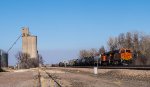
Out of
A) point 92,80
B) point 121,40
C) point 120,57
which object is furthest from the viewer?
point 121,40

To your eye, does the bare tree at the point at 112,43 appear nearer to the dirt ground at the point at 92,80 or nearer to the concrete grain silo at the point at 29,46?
the concrete grain silo at the point at 29,46

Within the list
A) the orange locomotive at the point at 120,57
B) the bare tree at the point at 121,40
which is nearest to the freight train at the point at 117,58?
the orange locomotive at the point at 120,57

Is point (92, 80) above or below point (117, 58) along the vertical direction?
below

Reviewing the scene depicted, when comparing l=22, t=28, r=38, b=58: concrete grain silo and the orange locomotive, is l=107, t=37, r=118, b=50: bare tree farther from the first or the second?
the orange locomotive

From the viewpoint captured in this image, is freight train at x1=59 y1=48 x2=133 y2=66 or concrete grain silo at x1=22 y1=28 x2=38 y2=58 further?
concrete grain silo at x1=22 y1=28 x2=38 y2=58

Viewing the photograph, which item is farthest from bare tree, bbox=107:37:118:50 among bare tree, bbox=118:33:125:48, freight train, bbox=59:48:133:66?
freight train, bbox=59:48:133:66

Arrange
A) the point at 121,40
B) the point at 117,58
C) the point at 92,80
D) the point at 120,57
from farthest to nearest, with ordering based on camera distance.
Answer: the point at 121,40
the point at 117,58
the point at 120,57
the point at 92,80

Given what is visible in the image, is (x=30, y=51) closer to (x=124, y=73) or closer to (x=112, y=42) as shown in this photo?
(x=112, y=42)

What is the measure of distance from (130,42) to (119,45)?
10.2 metres

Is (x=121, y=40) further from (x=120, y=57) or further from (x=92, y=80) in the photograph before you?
(x=92, y=80)

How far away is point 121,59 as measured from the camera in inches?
2532

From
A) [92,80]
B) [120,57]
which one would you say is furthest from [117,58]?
[92,80]

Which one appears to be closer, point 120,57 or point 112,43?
point 120,57

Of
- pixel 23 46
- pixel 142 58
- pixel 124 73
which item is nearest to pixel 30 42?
pixel 23 46
